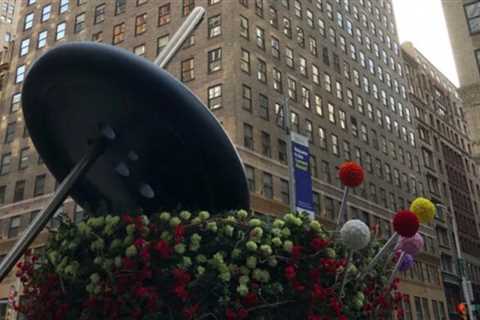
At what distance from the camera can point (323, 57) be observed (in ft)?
164

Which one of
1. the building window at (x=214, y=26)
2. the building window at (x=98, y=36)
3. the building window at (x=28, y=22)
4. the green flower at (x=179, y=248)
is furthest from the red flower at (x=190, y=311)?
the building window at (x=28, y=22)

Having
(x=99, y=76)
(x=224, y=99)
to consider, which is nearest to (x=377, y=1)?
(x=224, y=99)

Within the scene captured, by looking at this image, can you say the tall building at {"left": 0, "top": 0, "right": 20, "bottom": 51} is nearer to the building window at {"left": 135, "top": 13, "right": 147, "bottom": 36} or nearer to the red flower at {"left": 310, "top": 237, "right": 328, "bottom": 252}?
the building window at {"left": 135, "top": 13, "right": 147, "bottom": 36}

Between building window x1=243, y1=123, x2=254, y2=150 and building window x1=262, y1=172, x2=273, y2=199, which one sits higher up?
building window x1=243, y1=123, x2=254, y2=150

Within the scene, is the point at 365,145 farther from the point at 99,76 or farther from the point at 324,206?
the point at 99,76

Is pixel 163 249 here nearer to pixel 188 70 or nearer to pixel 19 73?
pixel 188 70

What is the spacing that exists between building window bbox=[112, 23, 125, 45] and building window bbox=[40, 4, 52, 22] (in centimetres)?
957

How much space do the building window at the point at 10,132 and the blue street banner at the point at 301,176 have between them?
32.3 metres

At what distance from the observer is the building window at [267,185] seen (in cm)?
3609

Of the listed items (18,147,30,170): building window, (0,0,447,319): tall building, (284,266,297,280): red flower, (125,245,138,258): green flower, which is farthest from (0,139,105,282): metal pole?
(18,147,30,170): building window

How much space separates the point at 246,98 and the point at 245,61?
3.13 metres

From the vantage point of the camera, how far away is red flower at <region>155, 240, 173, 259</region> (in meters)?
4.63

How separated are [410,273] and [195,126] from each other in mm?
53616

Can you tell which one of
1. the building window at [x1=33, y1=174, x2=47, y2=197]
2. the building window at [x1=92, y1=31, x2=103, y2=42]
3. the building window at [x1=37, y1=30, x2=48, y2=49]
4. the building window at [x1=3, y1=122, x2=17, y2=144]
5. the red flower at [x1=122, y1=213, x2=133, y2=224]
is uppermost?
the building window at [x1=37, y1=30, x2=48, y2=49]
